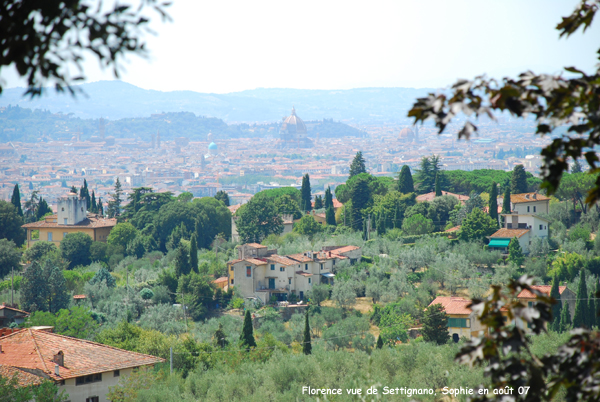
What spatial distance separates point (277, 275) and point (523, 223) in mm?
13329

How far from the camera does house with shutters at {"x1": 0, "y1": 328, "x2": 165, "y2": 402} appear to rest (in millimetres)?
16750

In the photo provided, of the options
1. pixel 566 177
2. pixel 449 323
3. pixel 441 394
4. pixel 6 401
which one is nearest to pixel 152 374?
pixel 6 401

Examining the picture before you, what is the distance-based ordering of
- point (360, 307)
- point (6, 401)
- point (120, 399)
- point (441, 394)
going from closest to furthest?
1. point (6, 401)
2. point (441, 394)
3. point (120, 399)
4. point (360, 307)

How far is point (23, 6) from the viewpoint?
308cm

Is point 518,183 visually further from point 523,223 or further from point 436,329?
point 436,329

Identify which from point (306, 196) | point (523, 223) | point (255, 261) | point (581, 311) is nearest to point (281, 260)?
point (255, 261)

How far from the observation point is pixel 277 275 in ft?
110

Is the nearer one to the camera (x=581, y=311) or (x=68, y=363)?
(x=68, y=363)

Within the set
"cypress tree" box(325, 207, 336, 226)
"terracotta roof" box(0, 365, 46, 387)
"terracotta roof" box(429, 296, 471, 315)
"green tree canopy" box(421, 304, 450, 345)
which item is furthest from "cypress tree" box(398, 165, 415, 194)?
"terracotta roof" box(0, 365, 46, 387)

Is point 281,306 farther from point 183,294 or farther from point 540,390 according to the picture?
point 540,390

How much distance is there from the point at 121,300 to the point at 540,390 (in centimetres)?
3034

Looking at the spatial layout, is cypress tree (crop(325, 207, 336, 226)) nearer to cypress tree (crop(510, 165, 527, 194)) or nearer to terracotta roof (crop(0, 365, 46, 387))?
cypress tree (crop(510, 165, 527, 194))

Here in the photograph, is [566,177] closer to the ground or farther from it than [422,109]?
closer to the ground

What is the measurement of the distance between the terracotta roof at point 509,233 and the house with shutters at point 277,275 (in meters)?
8.79
